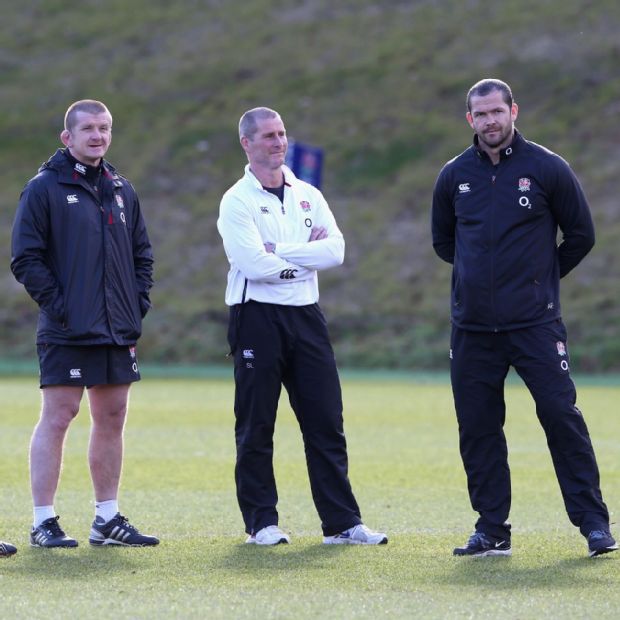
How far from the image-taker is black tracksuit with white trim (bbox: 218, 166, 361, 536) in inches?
296

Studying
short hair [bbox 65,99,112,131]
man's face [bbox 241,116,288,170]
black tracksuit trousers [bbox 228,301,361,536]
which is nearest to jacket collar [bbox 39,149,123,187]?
short hair [bbox 65,99,112,131]

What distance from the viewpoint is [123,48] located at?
45281 mm

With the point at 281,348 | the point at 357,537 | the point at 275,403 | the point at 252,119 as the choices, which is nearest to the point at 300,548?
the point at 357,537

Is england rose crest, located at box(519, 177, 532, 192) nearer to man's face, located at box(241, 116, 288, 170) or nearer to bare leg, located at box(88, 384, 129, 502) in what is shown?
man's face, located at box(241, 116, 288, 170)

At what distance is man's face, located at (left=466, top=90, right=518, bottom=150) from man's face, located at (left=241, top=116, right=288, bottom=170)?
42.6 inches

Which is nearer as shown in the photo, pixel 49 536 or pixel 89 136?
pixel 49 536

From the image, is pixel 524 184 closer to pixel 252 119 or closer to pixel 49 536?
pixel 252 119

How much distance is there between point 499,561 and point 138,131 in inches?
1338

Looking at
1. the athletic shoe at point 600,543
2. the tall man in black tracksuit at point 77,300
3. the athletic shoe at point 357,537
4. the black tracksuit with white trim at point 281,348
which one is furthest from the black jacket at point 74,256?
the athletic shoe at point 600,543

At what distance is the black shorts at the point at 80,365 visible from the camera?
24.3 feet

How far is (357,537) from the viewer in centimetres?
748

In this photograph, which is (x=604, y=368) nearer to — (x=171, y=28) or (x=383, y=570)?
(x=383, y=570)

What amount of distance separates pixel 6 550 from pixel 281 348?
1.76 m

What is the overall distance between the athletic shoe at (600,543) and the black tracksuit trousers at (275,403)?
1308 mm
